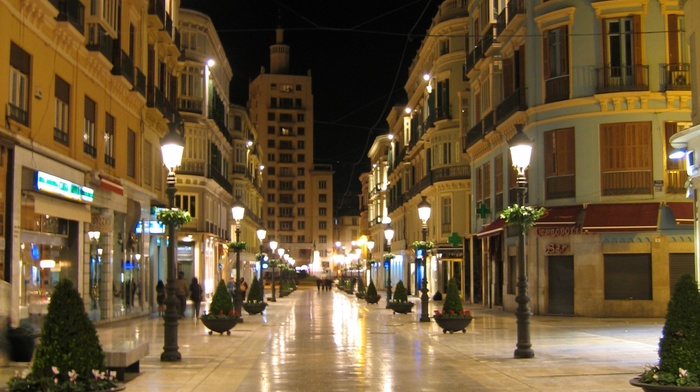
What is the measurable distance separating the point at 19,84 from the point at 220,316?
7925 millimetres

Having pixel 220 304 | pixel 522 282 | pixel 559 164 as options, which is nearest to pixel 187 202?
pixel 559 164

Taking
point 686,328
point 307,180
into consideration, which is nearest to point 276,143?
point 307,180

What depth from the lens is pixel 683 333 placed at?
10.5 meters

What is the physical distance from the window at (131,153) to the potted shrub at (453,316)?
1380 centimetres

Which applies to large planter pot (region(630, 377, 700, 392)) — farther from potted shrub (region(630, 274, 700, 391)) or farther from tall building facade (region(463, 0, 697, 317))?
tall building facade (region(463, 0, 697, 317))

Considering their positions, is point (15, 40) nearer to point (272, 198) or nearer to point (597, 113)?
point (597, 113)

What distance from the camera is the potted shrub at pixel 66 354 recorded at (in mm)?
10469

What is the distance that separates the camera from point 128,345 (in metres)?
14.5

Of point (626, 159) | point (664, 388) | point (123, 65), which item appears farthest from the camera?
point (626, 159)

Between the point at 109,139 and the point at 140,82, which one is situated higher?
the point at 140,82

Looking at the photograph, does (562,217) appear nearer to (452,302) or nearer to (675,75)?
(675,75)

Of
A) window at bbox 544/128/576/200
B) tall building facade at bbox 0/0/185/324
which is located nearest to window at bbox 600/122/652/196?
window at bbox 544/128/576/200

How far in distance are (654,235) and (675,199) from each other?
1426mm

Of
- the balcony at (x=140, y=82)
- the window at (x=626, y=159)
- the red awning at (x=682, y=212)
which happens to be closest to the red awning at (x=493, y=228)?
the window at (x=626, y=159)
